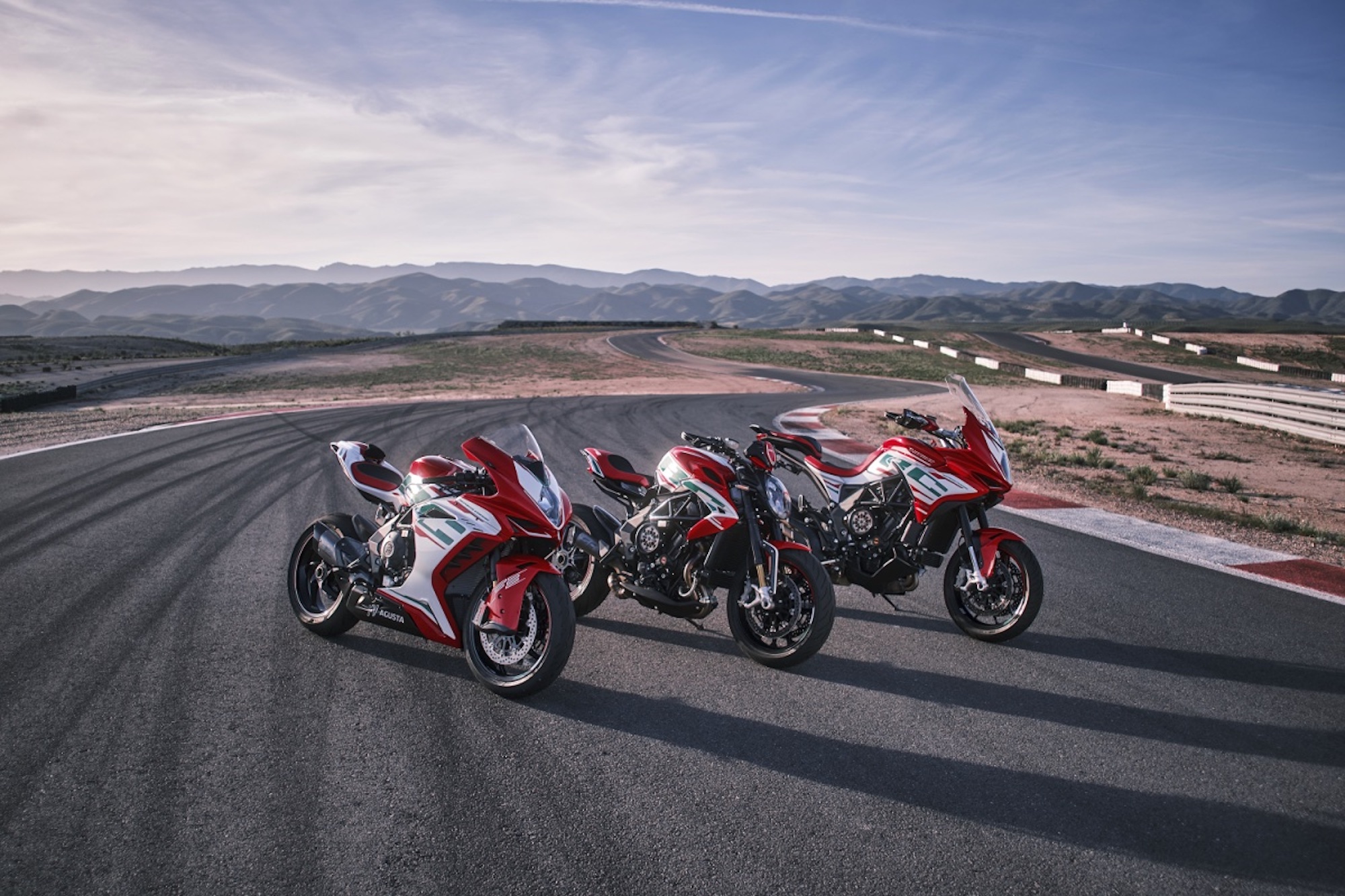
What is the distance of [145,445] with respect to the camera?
13.3 m

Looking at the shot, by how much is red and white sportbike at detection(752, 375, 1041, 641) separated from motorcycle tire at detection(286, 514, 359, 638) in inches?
129

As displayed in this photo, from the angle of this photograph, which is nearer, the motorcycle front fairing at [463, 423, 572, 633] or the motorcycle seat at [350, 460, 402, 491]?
the motorcycle front fairing at [463, 423, 572, 633]

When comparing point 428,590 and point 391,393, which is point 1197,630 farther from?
point 391,393

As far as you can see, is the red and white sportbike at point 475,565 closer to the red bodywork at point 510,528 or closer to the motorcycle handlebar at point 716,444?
the red bodywork at point 510,528

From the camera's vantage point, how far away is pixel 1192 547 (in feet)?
27.6

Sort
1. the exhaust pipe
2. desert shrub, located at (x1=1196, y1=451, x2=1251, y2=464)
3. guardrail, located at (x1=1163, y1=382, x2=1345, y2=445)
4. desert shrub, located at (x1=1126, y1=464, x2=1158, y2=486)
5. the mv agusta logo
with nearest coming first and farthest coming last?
the mv agusta logo < the exhaust pipe < desert shrub, located at (x1=1126, y1=464, x2=1158, y2=486) < desert shrub, located at (x1=1196, y1=451, x2=1251, y2=464) < guardrail, located at (x1=1163, y1=382, x2=1345, y2=445)

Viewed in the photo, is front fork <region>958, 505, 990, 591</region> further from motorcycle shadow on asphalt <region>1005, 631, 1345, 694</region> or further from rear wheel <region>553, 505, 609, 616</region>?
rear wheel <region>553, 505, 609, 616</region>

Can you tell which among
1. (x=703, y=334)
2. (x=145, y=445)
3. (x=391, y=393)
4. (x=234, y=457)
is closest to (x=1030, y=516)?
(x=234, y=457)

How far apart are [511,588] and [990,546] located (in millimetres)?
3426

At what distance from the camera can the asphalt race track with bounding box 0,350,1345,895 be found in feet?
10.7

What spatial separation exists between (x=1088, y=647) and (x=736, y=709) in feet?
9.23

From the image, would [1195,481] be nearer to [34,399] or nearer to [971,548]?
[971,548]

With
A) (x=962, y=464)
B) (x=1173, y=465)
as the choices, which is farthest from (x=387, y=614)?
(x=1173, y=465)

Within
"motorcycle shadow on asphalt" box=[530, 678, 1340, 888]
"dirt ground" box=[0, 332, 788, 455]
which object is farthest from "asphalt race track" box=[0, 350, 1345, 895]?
"dirt ground" box=[0, 332, 788, 455]
